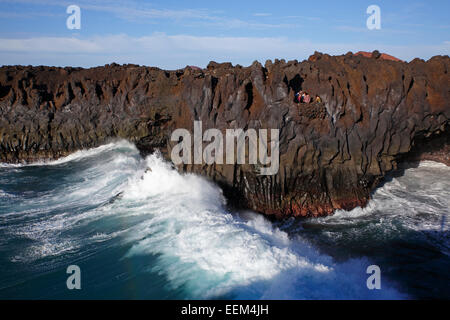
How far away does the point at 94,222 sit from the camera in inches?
270

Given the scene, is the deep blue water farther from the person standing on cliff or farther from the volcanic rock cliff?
the person standing on cliff

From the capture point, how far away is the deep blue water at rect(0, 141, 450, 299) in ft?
15.0

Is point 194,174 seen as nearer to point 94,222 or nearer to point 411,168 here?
point 94,222

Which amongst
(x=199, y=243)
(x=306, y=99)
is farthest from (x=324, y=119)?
(x=199, y=243)

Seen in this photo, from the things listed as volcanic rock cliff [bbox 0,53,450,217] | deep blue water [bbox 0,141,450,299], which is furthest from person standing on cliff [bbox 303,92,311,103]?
deep blue water [bbox 0,141,450,299]

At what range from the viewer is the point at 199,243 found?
18.2ft

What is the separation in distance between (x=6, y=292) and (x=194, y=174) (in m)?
4.68

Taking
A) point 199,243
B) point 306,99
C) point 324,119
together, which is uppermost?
point 306,99

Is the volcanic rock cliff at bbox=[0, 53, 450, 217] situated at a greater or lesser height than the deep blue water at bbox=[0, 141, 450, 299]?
greater

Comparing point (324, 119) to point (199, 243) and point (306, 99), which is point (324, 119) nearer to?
point (306, 99)

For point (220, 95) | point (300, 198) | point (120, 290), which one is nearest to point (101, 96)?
point (220, 95)

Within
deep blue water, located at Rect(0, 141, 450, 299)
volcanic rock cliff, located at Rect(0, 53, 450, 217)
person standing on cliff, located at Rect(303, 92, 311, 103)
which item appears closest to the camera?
deep blue water, located at Rect(0, 141, 450, 299)

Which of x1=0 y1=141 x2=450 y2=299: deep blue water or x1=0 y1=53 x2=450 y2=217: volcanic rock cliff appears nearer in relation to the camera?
x1=0 y1=141 x2=450 y2=299: deep blue water

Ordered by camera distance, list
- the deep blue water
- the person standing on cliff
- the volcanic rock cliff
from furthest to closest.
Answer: the person standing on cliff < the volcanic rock cliff < the deep blue water
